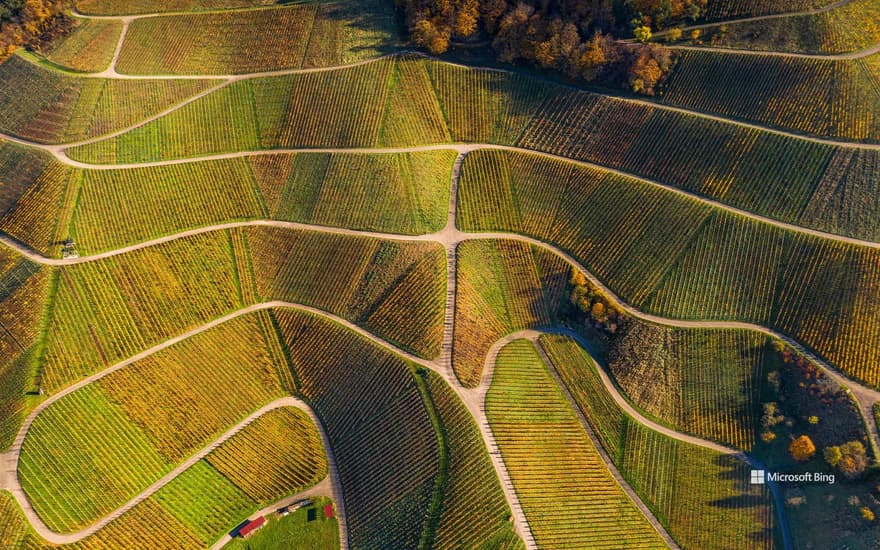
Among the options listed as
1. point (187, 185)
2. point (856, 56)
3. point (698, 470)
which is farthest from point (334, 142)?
point (856, 56)

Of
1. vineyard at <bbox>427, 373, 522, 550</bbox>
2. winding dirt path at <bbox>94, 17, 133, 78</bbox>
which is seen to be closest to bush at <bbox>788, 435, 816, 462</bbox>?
vineyard at <bbox>427, 373, 522, 550</bbox>

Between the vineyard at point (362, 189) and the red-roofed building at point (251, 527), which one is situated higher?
the vineyard at point (362, 189)

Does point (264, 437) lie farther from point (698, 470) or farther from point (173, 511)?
point (698, 470)

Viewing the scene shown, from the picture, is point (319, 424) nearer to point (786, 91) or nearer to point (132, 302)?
point (132, 302)

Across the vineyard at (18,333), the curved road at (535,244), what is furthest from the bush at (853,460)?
the vineyard at (18,333)

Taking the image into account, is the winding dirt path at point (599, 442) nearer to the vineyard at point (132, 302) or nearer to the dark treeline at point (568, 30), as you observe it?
the dark treeline at point (568, 30)

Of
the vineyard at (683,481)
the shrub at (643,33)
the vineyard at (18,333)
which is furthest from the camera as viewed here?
the shrub at (643,33)
